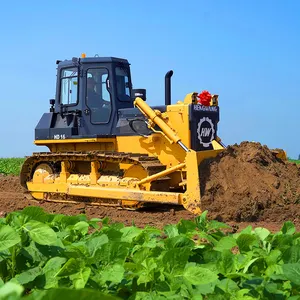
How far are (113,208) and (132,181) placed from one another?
2.53 feet

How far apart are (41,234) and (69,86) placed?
11747 mm

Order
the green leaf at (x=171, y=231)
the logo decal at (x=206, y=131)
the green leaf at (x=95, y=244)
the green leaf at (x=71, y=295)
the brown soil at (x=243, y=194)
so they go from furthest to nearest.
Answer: the logo decal at (x=206, y=131), the brown soil at (x=243, y=194), the green leaf at (x=171, y=231), the green leaf at (x=95, y=244), the green leaf at (x=71, y=295)

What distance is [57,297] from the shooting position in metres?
0.81

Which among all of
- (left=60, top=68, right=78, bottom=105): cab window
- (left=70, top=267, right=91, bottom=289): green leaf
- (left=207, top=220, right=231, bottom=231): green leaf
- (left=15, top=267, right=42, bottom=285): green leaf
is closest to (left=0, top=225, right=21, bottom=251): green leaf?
(left=15, top=267, right=42, bottom=285): green leaf

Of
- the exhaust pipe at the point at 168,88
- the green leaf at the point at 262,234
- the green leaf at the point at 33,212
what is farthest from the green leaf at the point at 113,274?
the exhaust pipe at the point at 168,88

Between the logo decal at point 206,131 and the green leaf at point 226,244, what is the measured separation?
9.70 metres

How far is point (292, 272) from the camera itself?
1877 millimetres

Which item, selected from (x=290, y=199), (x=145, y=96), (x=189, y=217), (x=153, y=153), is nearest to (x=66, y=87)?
(x=145, y=96)

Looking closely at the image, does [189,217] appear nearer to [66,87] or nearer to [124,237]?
[66,87]

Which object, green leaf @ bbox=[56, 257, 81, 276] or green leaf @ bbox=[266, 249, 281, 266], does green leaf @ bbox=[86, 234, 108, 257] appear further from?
green leaf @ bbox=[266, 249, 281, 266]

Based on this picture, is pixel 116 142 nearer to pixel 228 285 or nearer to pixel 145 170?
pixel 145 170

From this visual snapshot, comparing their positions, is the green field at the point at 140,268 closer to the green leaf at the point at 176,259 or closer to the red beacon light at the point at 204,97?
the green leaf at the point at 176,259

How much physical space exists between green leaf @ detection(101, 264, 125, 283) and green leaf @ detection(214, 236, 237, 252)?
60 centimetres

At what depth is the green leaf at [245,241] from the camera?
2.38m
